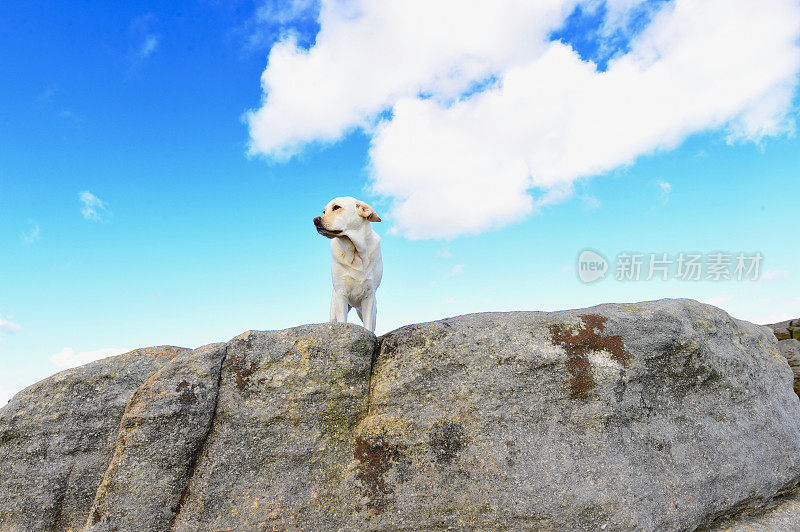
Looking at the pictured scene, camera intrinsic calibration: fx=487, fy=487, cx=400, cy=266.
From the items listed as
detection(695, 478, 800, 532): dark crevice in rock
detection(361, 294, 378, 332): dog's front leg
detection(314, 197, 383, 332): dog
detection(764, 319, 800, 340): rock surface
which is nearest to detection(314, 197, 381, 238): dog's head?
detection(314, 197, 383, 332): dog

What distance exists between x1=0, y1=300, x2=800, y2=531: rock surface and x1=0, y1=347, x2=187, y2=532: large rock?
0.04ft

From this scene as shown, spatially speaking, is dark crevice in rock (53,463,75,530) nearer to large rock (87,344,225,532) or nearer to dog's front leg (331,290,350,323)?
large rock (87,344,225,532)

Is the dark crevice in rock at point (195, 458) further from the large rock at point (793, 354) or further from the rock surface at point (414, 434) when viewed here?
the large rock at point (793, 354)

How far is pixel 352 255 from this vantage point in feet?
24.5

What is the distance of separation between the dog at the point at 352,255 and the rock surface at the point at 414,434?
2629 mm

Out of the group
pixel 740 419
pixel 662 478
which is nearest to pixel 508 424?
pixel 662 478

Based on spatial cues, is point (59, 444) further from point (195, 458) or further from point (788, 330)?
point (788, 330)

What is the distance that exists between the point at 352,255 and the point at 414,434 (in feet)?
12.3

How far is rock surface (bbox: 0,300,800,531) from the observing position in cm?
404

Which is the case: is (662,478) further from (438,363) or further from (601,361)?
(438,363)

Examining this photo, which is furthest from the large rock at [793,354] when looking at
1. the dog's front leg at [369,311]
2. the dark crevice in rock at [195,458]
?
the dark crevice in rock at [195,458]

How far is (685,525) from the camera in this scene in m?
4.22

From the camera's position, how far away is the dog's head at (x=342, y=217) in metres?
6.96

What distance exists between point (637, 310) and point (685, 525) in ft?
6.33
